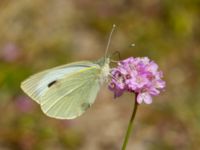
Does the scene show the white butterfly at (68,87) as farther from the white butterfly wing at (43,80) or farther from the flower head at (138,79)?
the flower head at (138,79)

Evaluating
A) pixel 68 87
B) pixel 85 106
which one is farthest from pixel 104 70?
pixel 68 87

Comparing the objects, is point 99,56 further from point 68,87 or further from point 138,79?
point 138,79

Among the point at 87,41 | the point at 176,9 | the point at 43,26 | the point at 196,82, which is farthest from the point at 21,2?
the point at 196,82

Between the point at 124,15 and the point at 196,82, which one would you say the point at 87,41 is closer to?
the point at 124,15

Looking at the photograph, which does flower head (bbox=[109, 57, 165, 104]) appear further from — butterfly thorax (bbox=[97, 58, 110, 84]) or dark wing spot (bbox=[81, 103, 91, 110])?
dark wing spot (bbox=[81, 103, 91, 110])

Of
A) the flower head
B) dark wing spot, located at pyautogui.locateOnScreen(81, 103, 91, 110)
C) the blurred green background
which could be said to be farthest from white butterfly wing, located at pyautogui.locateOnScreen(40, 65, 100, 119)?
the blurred green background
